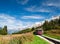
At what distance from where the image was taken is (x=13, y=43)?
12141 millimetres

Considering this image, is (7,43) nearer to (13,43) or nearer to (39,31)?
(13,43)

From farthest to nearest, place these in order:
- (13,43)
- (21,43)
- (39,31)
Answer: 1. (39,31)
2. (21,43)
3. (13,43)

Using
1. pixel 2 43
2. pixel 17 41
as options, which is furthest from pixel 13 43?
pixel 2 43

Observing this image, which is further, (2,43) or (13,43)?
(2,43)

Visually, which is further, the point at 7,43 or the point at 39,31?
the point at 39,31

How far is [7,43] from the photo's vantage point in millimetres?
12781

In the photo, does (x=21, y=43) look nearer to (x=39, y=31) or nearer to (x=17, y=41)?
(x=17, y=41)

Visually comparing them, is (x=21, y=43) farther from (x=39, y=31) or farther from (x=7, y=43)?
(x=39, y=31)

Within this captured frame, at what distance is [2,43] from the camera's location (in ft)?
43.2

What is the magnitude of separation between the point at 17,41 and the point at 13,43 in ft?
1.95

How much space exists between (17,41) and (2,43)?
1.34 m

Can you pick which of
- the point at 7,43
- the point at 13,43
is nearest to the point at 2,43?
the point at 7,43

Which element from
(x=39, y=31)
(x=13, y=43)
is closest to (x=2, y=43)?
(x=13, y=43)

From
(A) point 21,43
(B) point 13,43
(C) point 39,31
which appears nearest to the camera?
(B) point 13,43
